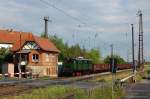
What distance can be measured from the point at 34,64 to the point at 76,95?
5859 centimetres

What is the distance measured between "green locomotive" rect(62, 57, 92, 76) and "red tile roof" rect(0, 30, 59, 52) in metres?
5.98

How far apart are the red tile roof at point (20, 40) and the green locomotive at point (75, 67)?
19.6 ft

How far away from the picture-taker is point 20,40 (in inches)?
3398

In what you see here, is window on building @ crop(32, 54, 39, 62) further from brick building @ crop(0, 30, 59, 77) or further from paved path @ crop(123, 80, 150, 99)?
paved path @ crop(123, 80, 150, 99)

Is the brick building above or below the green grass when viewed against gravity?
above

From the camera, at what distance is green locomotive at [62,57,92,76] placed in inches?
2983

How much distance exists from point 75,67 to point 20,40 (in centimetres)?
1502

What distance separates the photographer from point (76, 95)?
23.0 meters

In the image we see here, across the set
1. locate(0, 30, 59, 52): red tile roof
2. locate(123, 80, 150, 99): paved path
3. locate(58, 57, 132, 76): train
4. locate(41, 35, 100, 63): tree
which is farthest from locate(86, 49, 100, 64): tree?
locate(123, 80, 150, 99): paved path

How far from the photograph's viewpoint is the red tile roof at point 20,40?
3263 inches

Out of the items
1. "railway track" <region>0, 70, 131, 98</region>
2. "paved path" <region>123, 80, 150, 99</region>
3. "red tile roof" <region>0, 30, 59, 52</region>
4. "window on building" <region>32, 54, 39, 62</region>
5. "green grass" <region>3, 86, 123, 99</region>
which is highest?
"red tile roof" <region>0, 30, 59, 52</region>

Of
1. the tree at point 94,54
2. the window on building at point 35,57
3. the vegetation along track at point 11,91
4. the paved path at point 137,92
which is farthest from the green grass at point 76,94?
the tree at point 94,54

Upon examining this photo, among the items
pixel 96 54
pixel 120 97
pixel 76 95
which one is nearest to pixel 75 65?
pixel 120 97

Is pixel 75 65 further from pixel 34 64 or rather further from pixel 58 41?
pixel 58 41
